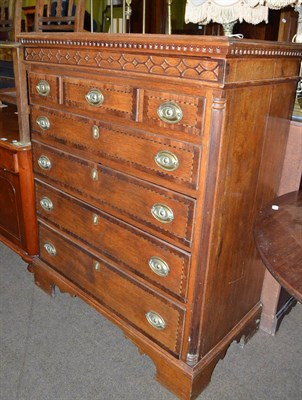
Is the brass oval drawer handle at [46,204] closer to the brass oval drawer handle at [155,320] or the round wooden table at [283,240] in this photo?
the brass oval drawer handle at [155,320]

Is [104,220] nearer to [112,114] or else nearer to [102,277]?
[102,277]

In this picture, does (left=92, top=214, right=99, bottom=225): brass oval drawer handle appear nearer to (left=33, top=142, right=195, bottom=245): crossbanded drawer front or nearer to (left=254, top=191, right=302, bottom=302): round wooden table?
(left=33, top=142, right=195, bottom=245): crossbanded drawer front

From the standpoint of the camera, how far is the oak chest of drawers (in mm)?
1263

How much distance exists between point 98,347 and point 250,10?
183 cm

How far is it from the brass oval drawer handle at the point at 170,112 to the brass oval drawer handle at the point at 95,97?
1.05 feet

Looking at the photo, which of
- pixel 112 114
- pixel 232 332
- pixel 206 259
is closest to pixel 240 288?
pixel 232 332

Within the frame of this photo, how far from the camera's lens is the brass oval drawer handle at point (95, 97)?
1.54 meters

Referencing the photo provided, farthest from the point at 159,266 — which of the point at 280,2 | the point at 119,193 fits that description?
the point at 280,2

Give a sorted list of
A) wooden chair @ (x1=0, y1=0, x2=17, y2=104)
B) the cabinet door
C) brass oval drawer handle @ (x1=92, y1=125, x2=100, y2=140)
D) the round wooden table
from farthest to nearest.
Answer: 1. wooden chair @ (x1=0, y1=0, x2=17, y2=104)
2. the cabinet door
3. brass oval drawer handle @ (x1=92, y1=125, x2=100, y2=140)
4. the round wooden table

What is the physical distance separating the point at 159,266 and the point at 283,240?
1.85 ft

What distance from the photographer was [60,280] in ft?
7.13

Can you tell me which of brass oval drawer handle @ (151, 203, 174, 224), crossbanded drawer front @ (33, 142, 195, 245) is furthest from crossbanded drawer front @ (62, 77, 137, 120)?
brass oval drawer handle @ (151, 203, 174, 224)

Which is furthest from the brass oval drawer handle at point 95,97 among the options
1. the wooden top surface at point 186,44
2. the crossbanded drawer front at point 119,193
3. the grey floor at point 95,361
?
the grey floor at point 95,361

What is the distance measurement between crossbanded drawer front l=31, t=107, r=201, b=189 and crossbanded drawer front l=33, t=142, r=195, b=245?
0.19 feet
